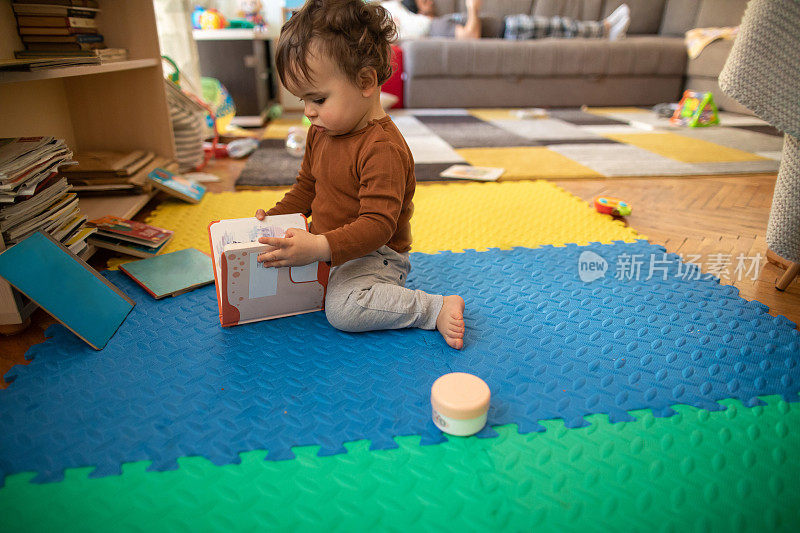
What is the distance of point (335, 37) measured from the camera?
81 cm

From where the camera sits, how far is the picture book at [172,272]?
109 cm

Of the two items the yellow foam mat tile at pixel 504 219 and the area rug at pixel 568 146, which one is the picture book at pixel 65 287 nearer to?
Answer: the yellow foam mat tile at pixel 504 219

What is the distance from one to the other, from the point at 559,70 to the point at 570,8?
32.8 inches

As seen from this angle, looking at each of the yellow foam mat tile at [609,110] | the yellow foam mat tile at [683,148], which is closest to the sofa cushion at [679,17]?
the yellow foam mat tile at [609,110]

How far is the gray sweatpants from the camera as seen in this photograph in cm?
94

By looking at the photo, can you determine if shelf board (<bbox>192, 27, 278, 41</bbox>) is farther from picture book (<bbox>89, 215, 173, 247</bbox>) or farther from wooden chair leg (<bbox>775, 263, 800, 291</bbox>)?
wooden chair leg (<bbox>775, 263, 800, 291</bbox>)

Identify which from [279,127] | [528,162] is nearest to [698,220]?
[528,162]

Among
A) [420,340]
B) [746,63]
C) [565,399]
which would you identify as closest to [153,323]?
[420,340]

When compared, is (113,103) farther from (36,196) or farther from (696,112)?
(696,112)

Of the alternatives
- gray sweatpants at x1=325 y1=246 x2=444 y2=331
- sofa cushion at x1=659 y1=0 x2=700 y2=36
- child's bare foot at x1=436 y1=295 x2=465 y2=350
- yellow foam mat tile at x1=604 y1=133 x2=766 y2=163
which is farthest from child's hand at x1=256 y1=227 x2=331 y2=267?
sofa cushion at x1=659 y1=0 x2=700 y2=36

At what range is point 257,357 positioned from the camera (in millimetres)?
888

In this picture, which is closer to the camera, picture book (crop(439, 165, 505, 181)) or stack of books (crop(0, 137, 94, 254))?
stack of books (crop(0, 137, 94, 254))

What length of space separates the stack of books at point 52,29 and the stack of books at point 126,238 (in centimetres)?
40

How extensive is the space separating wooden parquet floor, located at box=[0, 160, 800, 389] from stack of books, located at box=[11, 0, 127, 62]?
477mm
